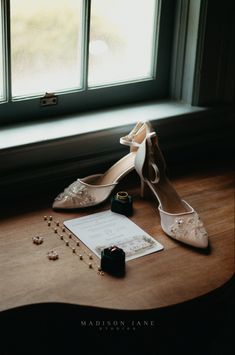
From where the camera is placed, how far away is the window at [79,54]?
1636mm

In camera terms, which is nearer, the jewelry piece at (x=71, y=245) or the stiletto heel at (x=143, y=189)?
the jewelry piece at (x=71, y=245)

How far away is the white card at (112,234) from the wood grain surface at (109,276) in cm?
2

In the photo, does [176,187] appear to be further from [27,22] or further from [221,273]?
[27,22]

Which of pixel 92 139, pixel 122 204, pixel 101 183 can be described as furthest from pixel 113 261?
pixel 92 139

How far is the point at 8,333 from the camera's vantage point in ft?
4.44

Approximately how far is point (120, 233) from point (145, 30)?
675mm

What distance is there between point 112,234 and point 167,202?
176mm

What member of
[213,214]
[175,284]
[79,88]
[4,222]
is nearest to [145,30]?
[79,88]

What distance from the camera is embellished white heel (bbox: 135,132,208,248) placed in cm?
146

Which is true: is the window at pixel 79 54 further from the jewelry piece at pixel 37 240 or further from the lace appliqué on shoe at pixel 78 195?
the jewelry piece at pixel 37 240

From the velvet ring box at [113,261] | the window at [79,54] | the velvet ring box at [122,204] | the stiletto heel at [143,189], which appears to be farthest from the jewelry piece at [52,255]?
the window at [79,54]

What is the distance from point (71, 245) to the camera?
1.44m

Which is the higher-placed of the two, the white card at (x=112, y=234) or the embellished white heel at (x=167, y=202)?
the embellished white heel at (x=167, y=202)

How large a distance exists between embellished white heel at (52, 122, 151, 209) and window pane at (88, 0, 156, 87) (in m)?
0.26
